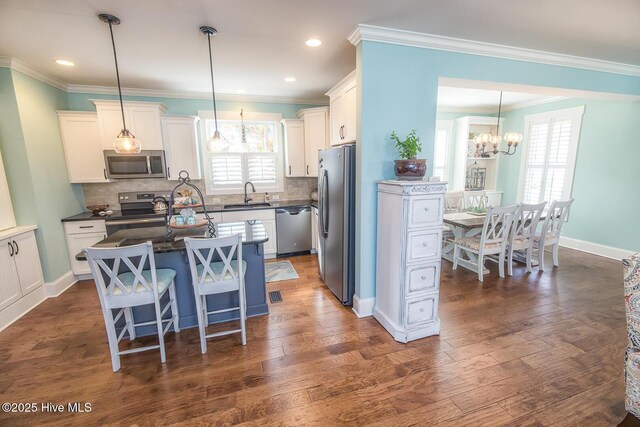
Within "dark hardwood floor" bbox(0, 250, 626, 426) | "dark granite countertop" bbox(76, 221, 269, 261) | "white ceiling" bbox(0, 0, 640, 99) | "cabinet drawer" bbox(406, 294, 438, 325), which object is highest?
"white ceiling" bbox(0, 0, 640, 99)

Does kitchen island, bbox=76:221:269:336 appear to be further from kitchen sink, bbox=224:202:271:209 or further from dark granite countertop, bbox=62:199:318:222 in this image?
kitchen sink, bbox=224:202:271:209

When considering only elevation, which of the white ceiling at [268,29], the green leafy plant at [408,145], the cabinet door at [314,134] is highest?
the white ceiling at [268,29]

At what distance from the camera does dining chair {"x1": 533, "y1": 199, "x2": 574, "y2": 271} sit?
152 inches

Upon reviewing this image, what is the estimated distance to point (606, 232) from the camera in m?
4.49

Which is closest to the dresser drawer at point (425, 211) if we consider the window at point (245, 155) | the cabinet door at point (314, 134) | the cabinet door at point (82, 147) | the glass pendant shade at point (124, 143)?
the glass pendant shade at point (124, 143)

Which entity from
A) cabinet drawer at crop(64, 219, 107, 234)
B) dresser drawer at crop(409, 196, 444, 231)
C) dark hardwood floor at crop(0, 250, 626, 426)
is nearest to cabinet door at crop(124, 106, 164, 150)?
cabinet drawer at crop(64, 219, 107, 234)

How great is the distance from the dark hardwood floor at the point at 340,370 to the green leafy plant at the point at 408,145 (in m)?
1.70

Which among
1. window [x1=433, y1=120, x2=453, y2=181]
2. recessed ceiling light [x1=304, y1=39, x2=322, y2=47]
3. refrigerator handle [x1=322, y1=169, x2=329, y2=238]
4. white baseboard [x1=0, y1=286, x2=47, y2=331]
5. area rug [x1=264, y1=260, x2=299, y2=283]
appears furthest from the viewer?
window [x1=433, y1=120, x2=453, y2=181]

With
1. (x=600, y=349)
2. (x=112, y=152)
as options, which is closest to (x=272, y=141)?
(x=112, y=152)

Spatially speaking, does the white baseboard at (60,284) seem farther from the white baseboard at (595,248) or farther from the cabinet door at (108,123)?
the white baseboard at (595,248)

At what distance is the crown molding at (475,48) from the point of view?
244 cm

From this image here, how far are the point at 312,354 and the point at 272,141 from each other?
3.83m

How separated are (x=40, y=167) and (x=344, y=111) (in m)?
3.81

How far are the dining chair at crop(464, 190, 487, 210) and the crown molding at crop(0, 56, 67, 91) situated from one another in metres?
6.44
